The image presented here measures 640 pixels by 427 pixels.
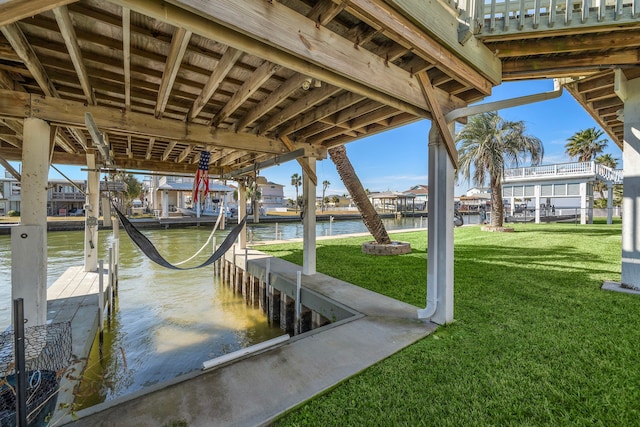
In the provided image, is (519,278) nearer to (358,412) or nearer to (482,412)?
(482,412)

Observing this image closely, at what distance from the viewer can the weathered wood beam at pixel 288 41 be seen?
144cm

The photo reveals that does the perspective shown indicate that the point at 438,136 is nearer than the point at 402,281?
Yes

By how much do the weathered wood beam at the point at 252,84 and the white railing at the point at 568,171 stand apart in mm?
18302

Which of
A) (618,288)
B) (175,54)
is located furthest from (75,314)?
(618,288)

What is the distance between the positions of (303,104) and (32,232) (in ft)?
9.65

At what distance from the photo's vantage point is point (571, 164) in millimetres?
15039

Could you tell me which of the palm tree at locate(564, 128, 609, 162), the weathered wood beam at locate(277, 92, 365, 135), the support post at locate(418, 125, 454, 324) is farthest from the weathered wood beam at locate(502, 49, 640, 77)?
the palm tree at locate(564, 128, 609, 162)

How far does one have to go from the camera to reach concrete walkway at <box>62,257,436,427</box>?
1695mm

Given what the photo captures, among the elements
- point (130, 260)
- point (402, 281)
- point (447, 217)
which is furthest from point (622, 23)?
point (130, 260)

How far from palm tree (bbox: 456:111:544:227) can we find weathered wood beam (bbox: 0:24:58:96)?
12.1 m

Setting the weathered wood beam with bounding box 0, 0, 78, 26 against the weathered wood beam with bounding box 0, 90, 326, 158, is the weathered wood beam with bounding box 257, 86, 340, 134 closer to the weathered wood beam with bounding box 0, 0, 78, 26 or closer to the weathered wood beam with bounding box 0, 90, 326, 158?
the weathered wood beam with bounding box 0, 90, 326, 158

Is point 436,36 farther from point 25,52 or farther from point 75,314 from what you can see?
point 75,314

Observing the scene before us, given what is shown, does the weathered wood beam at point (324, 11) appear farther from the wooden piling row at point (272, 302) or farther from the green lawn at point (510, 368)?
the wooden piling row at point (272, 302)

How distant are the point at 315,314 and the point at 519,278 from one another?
349cm
